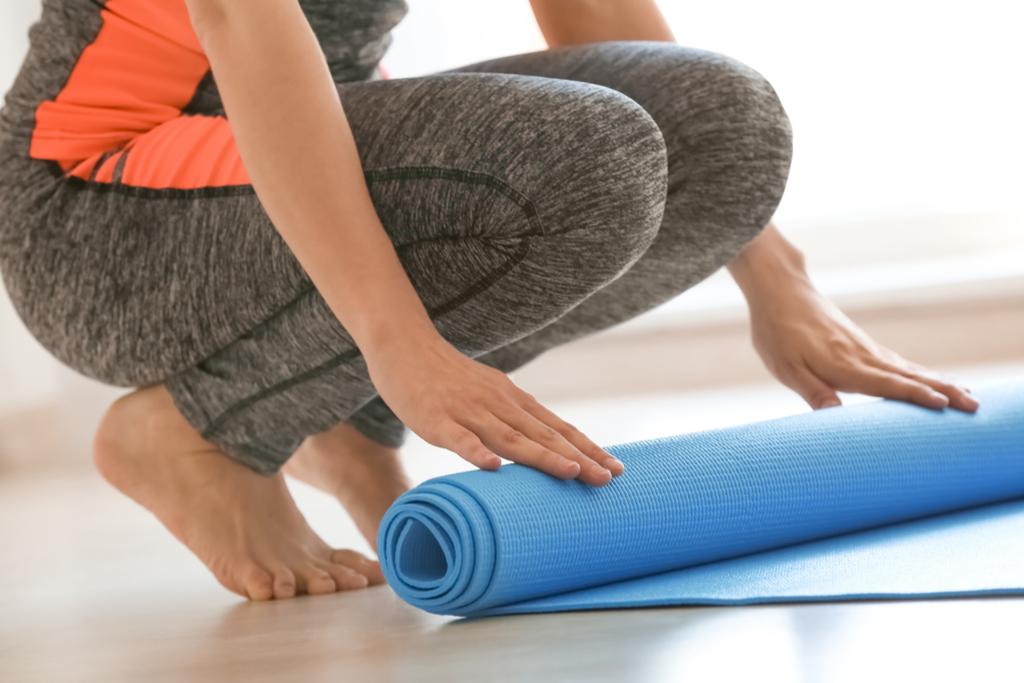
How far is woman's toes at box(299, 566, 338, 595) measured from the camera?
1031 mm

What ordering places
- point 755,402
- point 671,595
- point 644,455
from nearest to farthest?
point 671,595 < point 644,455 < point 755,402

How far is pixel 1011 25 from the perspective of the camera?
9.96ft

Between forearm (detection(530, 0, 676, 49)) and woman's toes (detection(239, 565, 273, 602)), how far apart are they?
799mm

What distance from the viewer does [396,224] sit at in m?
1.00

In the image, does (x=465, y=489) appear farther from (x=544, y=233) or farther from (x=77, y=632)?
(x=77, y=632)

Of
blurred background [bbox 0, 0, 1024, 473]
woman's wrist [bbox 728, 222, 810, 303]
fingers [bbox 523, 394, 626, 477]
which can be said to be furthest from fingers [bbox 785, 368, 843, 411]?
blurred background [bbox 0, 0, 1024, 473]

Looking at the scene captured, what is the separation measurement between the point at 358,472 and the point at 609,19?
2.30 ft

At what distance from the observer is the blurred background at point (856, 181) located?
297 cm

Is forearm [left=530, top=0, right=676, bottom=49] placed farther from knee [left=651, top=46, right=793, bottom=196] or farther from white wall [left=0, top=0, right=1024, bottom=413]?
white wall [left=0, top=0, right=1024, bottom=413]

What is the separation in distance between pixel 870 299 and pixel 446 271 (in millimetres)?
2254

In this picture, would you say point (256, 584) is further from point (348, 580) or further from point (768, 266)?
point (768, 266)

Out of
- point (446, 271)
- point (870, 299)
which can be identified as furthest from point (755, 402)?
point (446, 271)

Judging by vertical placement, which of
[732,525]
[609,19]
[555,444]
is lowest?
[732,525]

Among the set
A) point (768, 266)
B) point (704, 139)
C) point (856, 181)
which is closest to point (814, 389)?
point (768, 266)
